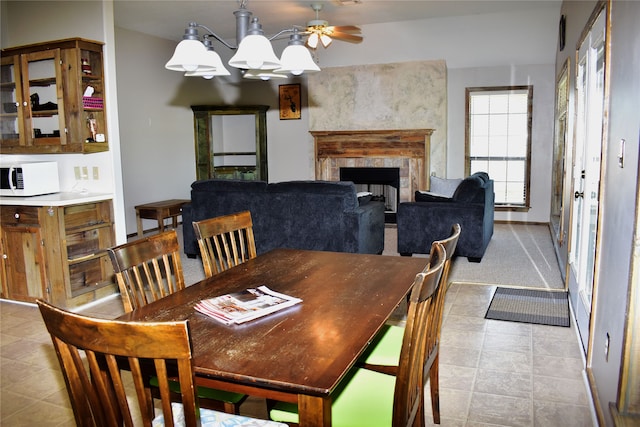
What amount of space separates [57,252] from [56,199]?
0.41 m

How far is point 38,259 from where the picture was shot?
416 centimetres

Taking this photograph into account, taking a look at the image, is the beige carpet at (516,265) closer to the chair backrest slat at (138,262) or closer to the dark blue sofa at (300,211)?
the dark blue sofa at (300,211)

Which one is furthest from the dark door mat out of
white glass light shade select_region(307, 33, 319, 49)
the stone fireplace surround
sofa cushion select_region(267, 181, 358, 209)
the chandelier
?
the stone fireplace surround

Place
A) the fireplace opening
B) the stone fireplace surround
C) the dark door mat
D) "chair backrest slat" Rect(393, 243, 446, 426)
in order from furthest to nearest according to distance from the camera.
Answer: the fireplace opening, the stone fireplace surround, the dark door mat, "chair backrest slat" Rect(393, 243, 446, 426)

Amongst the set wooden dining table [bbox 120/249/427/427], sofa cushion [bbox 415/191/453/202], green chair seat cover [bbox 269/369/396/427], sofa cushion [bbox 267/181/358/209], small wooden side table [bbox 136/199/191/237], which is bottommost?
green chair seat cover [bbox 269/369/396/427]

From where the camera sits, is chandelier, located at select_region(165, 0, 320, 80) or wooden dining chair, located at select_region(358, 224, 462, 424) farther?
chandelier, located at select_region(165, 0, 320, 80)

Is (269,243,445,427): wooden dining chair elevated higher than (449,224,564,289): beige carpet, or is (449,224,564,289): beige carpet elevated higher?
(269,243,445,427): wooden dining chair

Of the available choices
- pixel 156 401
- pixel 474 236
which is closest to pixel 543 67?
pixel 474 236

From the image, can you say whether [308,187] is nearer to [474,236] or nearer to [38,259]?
[474,236]

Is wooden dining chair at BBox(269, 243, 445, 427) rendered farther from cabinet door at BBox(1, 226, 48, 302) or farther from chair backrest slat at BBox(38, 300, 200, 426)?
cabinet door at BBox(1, 226, 48, 302)

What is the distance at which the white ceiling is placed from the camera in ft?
21.1

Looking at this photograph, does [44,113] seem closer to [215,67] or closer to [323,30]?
[215,67]

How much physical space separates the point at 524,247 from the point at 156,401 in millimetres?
4878

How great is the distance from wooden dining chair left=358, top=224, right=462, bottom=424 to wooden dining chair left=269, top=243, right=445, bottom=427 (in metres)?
0.06
